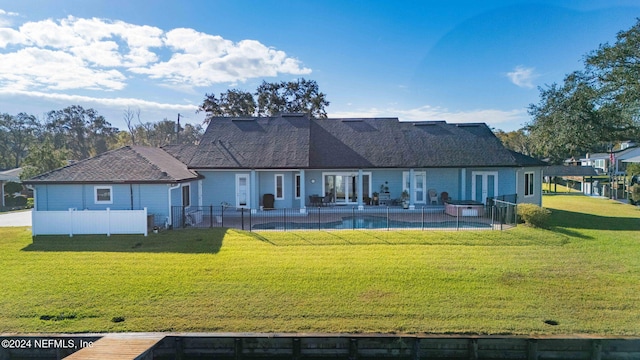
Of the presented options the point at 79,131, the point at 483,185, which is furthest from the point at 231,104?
the point at 79,131

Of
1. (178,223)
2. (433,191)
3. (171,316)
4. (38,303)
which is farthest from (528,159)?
(38,303)

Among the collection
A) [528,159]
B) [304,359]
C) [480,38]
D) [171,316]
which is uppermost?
[480,38]

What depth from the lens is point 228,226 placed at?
55.3 feet

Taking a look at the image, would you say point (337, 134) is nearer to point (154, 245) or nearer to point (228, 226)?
point (228, 226)

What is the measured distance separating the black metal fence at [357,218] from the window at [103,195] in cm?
297

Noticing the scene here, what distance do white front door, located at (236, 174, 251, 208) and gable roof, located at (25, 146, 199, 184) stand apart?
253cm

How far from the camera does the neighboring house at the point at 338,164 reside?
67.2 feet

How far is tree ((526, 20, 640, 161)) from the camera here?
21234mm

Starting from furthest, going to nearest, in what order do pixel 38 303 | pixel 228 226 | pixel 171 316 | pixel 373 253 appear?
pixel 228 226 < pixel 373 253 < pixel 38 303 < pixel 171 316

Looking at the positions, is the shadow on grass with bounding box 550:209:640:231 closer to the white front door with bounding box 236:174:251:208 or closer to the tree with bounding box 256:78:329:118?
the white front door with bounding box 236:174:251:208

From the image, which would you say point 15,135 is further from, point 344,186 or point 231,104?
point 344,186

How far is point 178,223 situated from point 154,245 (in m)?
3.08

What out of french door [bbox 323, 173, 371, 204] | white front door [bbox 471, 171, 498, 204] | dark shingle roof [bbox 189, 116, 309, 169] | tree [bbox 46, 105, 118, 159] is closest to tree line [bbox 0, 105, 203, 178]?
tree [bbox 46, 105, 118, 159]

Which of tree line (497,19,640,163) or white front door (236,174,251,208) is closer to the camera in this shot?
white front door (236,174,251,208)
